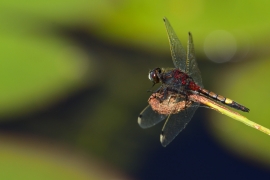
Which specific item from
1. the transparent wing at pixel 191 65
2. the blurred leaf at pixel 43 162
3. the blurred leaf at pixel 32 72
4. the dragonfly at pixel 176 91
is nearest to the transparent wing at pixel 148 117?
the dragonfly at pixel 176 91

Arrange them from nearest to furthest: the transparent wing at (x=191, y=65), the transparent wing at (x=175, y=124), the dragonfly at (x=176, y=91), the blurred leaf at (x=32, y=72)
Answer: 1. the dragonfly at (x=176, y=91)
2. the transparent wing at (x=175, y=124)
3. the transparent wing at (x=191, y=65)
4. the blurred leaf at (x=32, y=72)

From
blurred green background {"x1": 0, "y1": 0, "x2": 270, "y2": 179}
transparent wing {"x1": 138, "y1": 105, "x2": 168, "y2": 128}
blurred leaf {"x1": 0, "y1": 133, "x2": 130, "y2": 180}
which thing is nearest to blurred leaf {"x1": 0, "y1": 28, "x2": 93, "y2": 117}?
blurred green background {"x1": 0, "y1": 0, "x2": 270, "y2": 179}

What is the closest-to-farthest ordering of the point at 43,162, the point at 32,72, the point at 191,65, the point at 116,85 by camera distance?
1. the point at 191,65
2. the point at 43,162
3. the point at 32,72
4. the point at 116,85

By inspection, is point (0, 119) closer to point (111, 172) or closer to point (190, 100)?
point (111, 172)

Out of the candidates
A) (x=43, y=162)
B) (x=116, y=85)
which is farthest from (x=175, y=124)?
(x=116, y=85)

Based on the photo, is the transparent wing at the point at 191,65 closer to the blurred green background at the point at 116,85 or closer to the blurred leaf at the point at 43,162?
the blurred green background at the point at 116,85

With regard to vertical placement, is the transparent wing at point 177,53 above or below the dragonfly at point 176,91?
above

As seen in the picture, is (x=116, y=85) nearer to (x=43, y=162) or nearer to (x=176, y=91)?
(x=43, y=162)
